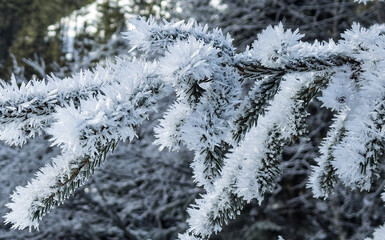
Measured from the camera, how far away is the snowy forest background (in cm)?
446

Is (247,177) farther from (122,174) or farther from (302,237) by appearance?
(302,237)

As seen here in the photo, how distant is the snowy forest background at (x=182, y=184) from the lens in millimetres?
4461

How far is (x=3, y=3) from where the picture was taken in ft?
29.0

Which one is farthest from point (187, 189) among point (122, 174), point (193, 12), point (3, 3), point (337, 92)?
point (3, 3)

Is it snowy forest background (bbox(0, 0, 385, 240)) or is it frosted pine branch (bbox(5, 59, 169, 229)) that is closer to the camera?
frosted pine branch (bbox(5, 59, 169, 229))

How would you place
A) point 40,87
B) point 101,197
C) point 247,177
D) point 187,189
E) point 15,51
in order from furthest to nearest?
point 15,51, point 187,189, point 101,197, point 247,177, point 40,87

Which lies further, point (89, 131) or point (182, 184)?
point (182, 184)

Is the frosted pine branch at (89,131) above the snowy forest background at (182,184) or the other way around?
above

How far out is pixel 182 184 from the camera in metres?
5.45

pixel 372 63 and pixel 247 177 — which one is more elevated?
pixel 372 63

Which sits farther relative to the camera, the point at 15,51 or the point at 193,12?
the point at 15,51

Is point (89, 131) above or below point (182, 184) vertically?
above

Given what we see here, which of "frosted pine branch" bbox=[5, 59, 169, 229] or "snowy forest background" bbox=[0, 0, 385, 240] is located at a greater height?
"frosted pine branch" bbox=[5, 59, 169, 229]

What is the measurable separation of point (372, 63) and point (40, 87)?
566 millimetres
